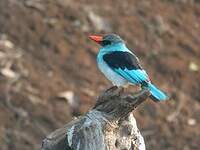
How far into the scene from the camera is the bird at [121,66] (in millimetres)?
4809

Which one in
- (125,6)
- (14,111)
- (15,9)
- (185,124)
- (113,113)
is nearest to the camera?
(113,113)

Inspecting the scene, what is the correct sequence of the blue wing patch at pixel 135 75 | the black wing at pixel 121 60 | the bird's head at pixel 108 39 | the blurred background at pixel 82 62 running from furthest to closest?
the blurred background at pixel 82 62, the bird's head at pixel 108 39, the black wing at pixel 121 60, the blue wing patch at pixel 135 75

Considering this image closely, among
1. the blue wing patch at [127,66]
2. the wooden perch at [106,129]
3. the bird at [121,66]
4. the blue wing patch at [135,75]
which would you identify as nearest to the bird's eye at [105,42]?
the bird at [121,66]

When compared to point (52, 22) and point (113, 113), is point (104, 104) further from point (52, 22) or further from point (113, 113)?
point (52, 22)

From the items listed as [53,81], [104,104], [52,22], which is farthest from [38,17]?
[104,104]

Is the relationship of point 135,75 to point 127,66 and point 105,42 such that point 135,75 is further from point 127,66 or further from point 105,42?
point 105,42

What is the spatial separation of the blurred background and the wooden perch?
4.65 m

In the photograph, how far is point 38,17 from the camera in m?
10.4

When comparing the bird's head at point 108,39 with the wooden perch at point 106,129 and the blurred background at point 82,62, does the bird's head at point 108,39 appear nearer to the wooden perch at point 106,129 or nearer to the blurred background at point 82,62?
the wooden perch at point 106,129

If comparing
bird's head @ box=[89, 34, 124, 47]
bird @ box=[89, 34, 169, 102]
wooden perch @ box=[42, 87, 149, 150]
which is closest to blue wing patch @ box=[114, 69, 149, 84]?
bird @ box=[89, 34, 169, 102]

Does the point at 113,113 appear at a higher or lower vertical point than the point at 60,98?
higher

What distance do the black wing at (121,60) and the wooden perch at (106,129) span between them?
2.19 ft

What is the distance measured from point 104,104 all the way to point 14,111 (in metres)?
5.02

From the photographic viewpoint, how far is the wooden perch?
4035mm
